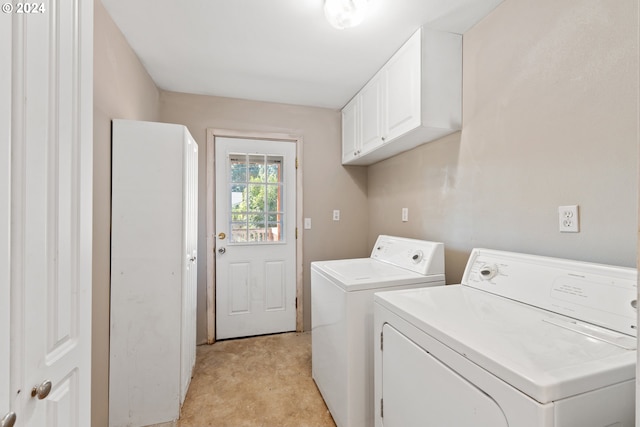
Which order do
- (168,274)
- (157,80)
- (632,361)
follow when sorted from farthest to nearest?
(157,80) → (168,274) → (632,361)

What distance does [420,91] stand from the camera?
5.33 feet

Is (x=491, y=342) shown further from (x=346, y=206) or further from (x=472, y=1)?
(x=346, y=206)

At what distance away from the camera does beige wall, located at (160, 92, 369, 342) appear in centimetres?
255

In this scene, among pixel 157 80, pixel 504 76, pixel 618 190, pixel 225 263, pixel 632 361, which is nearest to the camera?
pixel 632 361

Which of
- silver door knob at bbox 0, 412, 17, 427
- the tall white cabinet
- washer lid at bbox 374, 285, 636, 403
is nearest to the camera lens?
silver door knob at bbox 0, 412, 17, 427

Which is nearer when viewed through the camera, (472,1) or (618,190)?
(618,190)

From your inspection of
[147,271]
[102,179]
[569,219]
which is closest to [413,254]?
[569,219]

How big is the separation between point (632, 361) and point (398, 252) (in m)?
1.29

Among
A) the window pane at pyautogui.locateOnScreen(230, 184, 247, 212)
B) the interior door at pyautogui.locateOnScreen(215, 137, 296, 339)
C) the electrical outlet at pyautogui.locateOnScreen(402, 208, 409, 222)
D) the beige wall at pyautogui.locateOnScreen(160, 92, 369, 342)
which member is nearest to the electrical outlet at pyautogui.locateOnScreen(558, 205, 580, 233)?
the electrical outlet at pyautogui.locateOnScreen(402, 208, 409, 222)

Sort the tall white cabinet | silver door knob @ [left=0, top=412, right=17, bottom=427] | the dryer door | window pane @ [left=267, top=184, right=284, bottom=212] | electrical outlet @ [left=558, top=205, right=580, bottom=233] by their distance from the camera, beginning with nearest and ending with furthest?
silver door knob @ [left=0, top=412, right=17, bottom=427] → the dryer door → electrical outlet @ [left=558, top=205, right=580, bottom=233] → the tall white cabinet → window pane @ [left=267, top=184, right=284, bottom=212]

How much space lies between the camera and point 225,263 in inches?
103

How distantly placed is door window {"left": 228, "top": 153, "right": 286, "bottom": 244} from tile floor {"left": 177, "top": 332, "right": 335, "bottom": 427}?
968mm

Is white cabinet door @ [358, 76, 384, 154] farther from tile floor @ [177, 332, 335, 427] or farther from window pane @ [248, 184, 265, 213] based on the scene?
tile floor @ [177, 332, 335, 427]

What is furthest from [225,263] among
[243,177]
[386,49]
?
[386,49]
